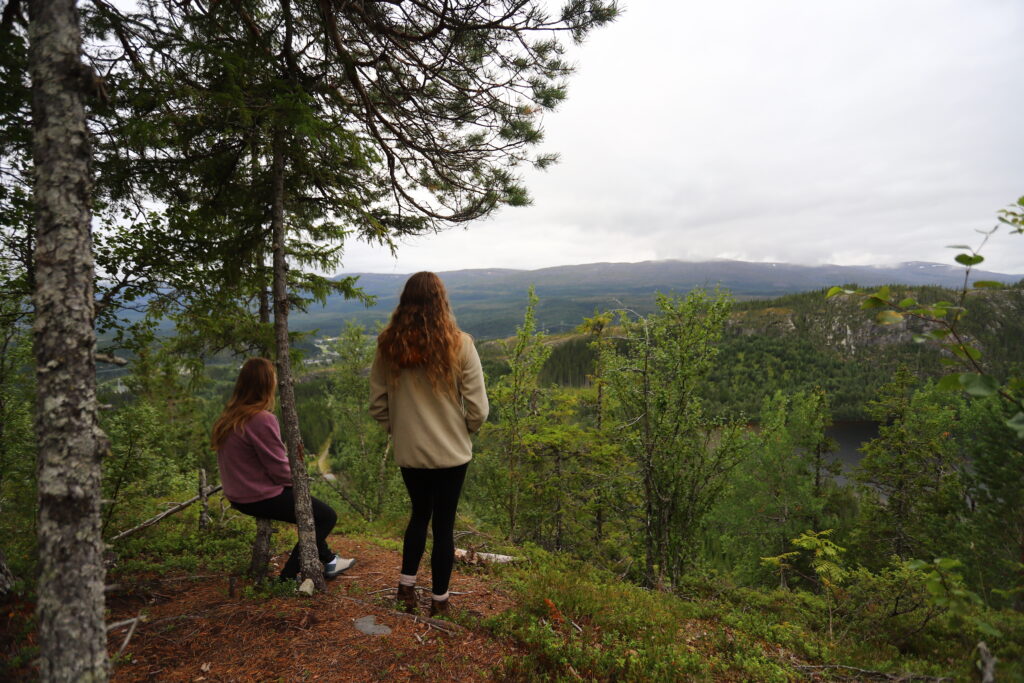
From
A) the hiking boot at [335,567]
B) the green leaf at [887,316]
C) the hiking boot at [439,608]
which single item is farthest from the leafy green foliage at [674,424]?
the green leaf at [887,316]

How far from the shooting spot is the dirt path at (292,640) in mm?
3317

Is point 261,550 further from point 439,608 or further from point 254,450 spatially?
point 439,608

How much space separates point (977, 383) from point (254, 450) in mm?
4859

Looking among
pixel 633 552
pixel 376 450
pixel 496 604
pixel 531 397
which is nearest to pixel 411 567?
pixel 496 604

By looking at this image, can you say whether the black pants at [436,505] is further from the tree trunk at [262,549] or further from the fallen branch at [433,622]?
the tree trunk at [262,549]

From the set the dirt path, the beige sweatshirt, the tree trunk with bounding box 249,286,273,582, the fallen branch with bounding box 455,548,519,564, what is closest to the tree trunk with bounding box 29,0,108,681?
the dirt path

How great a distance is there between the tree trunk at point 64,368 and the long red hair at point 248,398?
6.32ft

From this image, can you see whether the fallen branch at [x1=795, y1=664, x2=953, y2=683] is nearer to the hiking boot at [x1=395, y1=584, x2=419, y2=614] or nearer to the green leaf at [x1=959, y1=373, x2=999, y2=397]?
the hiking boot at [x1=395, y1=584, x2=419, y2=614]

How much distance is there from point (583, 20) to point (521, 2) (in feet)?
2.15

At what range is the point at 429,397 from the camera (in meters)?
3.63

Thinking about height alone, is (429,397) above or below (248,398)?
above

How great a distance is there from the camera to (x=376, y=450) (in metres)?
20.6

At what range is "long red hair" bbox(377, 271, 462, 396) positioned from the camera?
11.7 feet

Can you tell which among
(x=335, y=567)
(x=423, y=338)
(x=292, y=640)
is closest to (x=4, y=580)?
(x=335, y=567)
